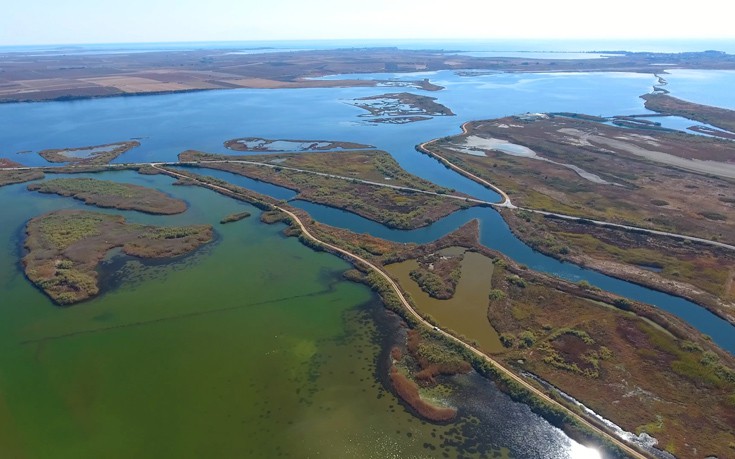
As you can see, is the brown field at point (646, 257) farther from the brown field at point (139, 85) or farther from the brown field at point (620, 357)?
the brown field at point (139, 85)

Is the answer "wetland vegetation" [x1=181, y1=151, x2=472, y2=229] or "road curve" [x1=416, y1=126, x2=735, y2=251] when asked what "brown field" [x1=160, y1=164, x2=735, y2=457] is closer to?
"wetland vegetation" [x1=181, y1=151, x2=472, y2=229]

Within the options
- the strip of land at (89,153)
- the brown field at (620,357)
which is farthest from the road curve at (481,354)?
the strip of land at (89,153)

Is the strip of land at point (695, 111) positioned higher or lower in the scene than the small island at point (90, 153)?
higher

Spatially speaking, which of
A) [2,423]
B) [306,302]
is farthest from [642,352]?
[2,423]

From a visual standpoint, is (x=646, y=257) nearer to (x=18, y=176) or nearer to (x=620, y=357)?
(x=620, y=357)

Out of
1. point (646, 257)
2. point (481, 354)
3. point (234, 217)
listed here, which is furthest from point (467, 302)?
point (234, 217)

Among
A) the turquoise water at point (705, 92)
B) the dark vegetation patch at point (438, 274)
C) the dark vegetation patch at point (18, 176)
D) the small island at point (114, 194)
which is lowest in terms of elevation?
the dark vegetation patch at point (438, 274)

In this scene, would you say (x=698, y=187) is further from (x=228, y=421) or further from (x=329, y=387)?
(x=228, y=421)
